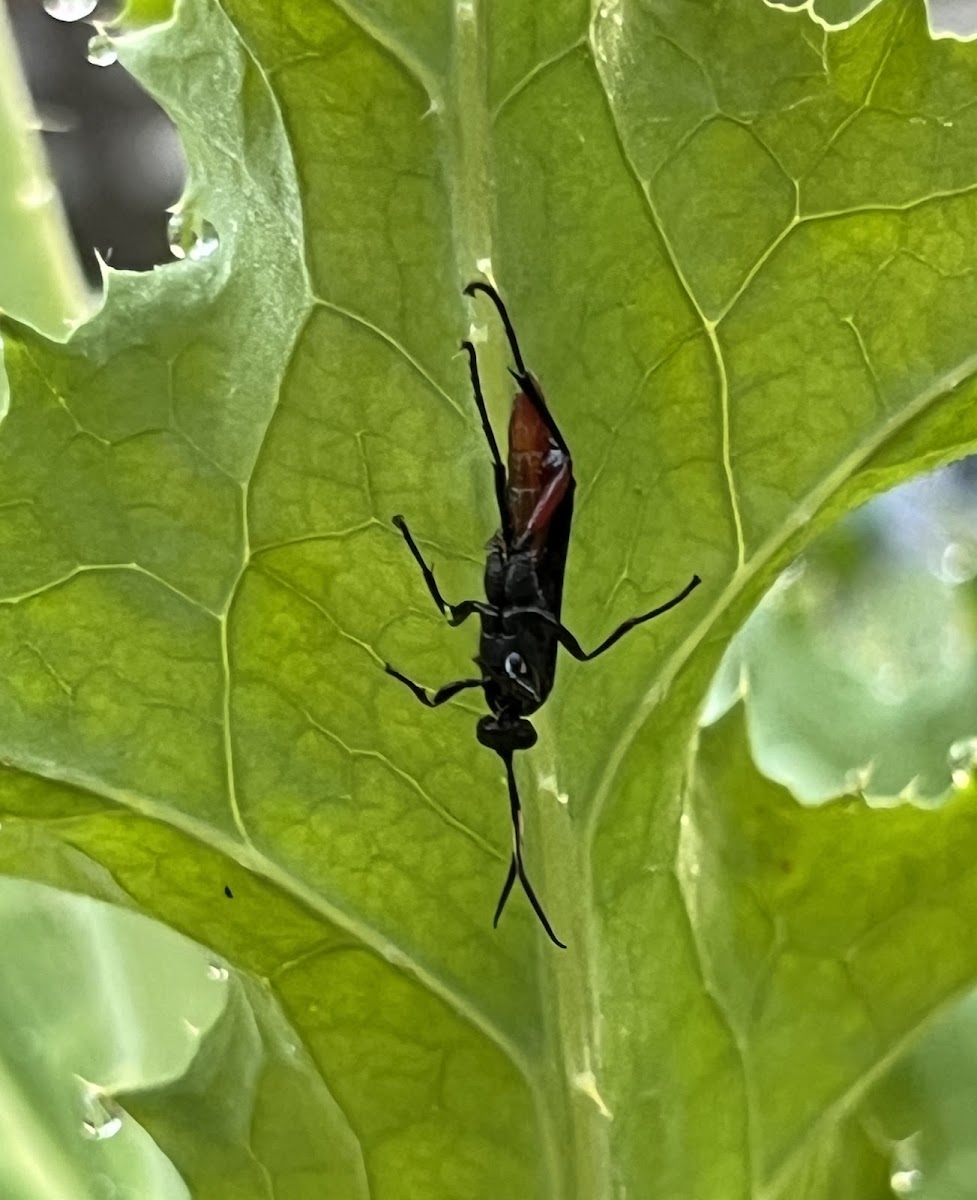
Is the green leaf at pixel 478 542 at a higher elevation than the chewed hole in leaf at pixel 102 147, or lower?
lower

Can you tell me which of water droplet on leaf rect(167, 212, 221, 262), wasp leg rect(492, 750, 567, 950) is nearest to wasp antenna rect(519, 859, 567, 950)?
wasp leg rect(492, 750, 567, 950)

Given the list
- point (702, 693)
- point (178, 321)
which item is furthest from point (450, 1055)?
point (178, 321)

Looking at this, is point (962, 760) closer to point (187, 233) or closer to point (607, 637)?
point (607, 637)

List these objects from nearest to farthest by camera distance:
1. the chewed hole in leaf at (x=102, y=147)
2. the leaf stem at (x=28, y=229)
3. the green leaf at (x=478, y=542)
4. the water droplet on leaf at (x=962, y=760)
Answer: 1. the green leaf at (x=478, y=542)
2. the water droplet on leaf at (x=962, y=760)
3. the leaf stem at (x=28, y=229)
4. the chewed hole in leaf at (x=102, y=147)

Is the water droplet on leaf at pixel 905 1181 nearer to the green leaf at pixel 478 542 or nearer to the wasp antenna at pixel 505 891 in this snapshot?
the green leaf at pixel 478 542

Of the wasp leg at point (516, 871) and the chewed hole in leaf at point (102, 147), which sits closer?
the wasp leg at point (516, 871)

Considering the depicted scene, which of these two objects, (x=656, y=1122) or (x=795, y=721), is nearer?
(x=656, y=1122)

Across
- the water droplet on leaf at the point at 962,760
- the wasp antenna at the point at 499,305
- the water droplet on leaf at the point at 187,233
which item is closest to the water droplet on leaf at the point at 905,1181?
the water droplet on leaf at the point at 962,760

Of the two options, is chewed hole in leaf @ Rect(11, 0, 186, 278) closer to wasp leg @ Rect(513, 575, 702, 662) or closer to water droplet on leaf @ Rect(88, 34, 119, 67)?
water droplet on leaf @ Rect(88, 34, 119, 67)

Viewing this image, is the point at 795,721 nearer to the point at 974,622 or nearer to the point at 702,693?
the point at 974,622

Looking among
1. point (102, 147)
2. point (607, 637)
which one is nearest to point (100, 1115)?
point (607, 637)
